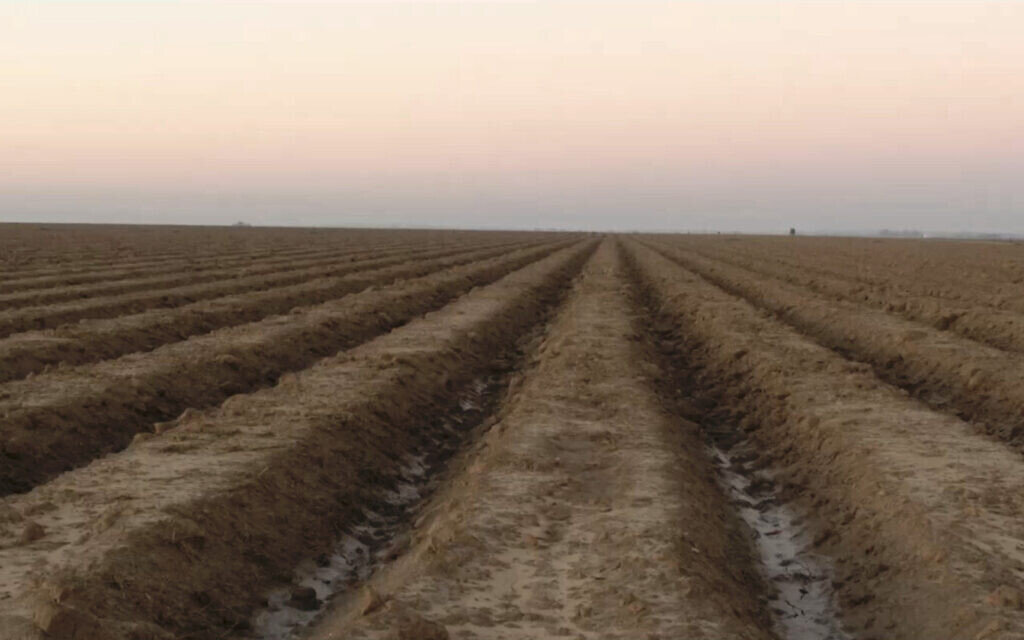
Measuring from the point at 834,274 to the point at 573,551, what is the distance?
100 ft

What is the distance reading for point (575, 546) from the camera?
6.62 meters

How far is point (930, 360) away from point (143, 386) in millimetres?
10806

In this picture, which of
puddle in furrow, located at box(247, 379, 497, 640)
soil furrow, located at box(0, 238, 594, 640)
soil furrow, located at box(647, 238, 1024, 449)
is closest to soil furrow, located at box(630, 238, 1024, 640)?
soil furrow, located at box(647, 238, 1024, 449)

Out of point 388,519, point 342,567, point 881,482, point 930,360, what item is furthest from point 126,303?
point 881,482

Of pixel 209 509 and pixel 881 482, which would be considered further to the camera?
pixel 881 482

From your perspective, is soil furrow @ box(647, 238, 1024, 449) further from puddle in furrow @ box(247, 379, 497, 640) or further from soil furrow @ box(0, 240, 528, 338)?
soil furrow @ box(0, 240, 528, 338)

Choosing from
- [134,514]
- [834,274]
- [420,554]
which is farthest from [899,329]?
[834,274]

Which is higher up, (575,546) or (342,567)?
(575,546)

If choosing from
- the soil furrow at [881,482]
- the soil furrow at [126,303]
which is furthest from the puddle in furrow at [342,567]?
the soil furrow at [126,303]

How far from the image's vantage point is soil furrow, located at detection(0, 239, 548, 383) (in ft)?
44.2

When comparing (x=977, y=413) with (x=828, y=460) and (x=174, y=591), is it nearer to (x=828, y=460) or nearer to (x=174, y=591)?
(x=828, y=460)

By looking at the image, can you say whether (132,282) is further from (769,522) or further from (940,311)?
(769,522)

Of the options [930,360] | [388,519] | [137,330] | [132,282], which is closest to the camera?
[388,519]

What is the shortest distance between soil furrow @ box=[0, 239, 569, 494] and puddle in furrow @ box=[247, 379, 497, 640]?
3.11 meters
